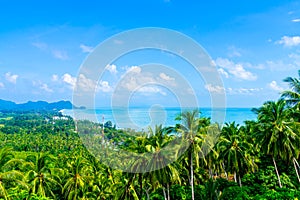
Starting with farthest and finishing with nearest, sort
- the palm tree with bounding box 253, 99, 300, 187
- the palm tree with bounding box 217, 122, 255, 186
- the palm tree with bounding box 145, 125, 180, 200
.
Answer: the palm tree with bounding box 217, 122, 255, 186
the palm tree with bounding box 253, 99, 300, 187
the palm tree with bounding box 145, 125, 180, 200

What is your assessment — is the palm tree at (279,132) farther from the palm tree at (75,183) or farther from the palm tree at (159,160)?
the palm tree at (75,183)

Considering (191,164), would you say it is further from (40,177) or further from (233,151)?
(40,177)

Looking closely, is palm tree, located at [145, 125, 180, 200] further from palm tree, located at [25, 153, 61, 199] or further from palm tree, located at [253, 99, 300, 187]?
palm tree, located at [253, 99, 300, 187]

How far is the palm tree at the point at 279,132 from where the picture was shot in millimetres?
29359

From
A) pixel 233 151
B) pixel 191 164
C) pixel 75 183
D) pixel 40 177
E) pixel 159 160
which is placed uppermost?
pixel 233 151

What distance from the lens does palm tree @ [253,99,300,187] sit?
29.4 meters

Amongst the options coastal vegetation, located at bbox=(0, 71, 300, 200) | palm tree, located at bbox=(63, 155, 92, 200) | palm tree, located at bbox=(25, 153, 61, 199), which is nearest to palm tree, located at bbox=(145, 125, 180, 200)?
coastal vegetation, located at bbox=(0, 71, 300, 200)

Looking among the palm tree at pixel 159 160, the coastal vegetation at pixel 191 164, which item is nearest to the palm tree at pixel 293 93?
the coastal vegetation at pixel 191 164

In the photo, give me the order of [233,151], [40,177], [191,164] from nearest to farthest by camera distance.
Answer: [40,177] → [191,164] → [233,151]

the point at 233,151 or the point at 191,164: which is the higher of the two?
the point at 233,151

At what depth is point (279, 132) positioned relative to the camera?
29797 mm

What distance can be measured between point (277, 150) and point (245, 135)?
11.6m

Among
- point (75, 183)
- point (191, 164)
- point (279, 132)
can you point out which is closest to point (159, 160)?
point (191, 164)

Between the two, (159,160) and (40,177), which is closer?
(159,160)
